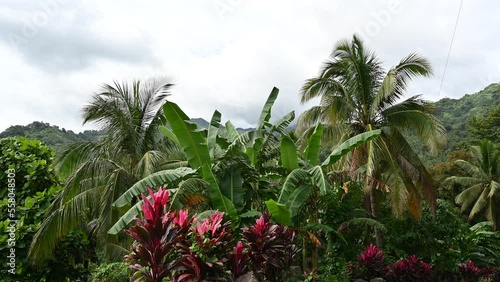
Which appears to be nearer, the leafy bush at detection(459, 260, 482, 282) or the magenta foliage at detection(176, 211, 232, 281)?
the magenta foliage at detection(176, 211, 232, 281)

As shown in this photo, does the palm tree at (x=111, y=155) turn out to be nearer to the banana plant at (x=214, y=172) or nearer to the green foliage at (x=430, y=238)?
the banana plant at (x=214, y=172)

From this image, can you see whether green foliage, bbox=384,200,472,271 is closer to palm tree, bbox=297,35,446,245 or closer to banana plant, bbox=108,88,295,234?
palm tree, bbox=297,35,446,245

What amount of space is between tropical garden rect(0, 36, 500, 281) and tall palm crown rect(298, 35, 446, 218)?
4 cm

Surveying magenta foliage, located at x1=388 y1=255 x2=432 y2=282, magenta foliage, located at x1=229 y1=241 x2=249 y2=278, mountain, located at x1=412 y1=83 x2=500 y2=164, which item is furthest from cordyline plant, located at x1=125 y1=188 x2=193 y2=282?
mountain, located at x1=412 y1=83 x2=500 y2=164

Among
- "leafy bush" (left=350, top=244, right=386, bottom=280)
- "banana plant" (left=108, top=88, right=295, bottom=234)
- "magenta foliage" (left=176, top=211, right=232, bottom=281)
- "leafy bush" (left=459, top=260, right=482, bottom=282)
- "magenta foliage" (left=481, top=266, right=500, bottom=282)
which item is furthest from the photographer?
"leafy bush" (left=459, top=260, right=482, bottom=282)

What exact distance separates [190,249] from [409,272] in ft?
23.3

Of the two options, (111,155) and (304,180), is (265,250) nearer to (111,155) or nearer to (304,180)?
(304,180)

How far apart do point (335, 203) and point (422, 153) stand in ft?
99.9

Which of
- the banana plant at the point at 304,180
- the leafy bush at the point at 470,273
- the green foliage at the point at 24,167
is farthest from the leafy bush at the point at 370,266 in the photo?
the green foliage at the point at 24,167

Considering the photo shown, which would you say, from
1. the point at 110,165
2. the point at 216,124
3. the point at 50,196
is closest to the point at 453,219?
the point at 216,124

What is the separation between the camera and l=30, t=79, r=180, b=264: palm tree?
8.57 meters

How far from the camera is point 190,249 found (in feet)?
15.3

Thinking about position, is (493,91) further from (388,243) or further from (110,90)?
(110,90)

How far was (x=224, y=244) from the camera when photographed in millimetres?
4910
